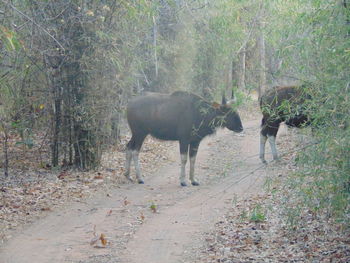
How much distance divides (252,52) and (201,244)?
25.1 metres

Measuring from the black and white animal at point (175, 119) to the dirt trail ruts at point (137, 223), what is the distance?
82cm

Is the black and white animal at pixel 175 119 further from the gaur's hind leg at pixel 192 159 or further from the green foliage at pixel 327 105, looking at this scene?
the green foliage at pixel 327 105

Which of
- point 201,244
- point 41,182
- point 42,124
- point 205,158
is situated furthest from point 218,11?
point 201,244

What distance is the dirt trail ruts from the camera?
6.73 metres

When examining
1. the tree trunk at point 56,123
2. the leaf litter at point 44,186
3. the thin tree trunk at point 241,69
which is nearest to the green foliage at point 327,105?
the leaf litter at point 44,186

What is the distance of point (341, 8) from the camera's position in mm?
5449

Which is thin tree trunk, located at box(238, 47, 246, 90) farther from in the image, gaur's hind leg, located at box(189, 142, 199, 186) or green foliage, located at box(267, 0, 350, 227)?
green foliage, located at box(267, 0, 350, 227)

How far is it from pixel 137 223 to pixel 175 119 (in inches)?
147

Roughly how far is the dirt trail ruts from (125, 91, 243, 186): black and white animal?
0.82 meters

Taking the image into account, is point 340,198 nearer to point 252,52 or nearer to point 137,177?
point 137,177

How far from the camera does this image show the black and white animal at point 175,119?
1145 cm

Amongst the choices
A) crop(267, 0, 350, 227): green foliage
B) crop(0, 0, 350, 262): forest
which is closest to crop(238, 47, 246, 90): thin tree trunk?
crop(0, 0, 350, 262): forest

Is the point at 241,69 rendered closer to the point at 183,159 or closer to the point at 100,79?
the point at 100,79

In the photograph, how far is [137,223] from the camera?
26.9 ft
